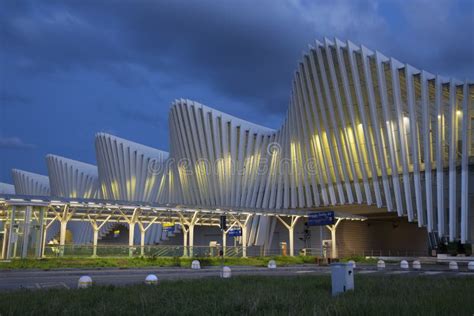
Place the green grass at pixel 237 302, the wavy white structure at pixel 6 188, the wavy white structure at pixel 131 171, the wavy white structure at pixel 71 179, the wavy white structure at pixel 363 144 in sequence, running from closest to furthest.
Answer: the green grass at pixel 237 302 < the wavy white structure at pixel 363 144 < the wavy white structure at pixel 131 171 < the wavy white structure at pixel 71 179 < the wavy white structure at pixel 6 188

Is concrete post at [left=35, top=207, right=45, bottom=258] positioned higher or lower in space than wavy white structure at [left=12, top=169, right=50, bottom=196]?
lower

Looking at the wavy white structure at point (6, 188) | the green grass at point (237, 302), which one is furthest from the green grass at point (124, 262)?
the wavy white structure at point (6, 188)

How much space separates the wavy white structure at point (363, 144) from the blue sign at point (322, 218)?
18.4 feet

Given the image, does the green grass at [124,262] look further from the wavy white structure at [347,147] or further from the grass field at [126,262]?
the wavy white structure at [347,147]

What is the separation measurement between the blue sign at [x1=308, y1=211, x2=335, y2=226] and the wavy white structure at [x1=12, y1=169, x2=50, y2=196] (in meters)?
87.7

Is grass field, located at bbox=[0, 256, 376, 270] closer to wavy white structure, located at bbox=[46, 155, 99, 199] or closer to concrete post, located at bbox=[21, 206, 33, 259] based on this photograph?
concrete post, located at bbox=[21, 206, 33, 259]

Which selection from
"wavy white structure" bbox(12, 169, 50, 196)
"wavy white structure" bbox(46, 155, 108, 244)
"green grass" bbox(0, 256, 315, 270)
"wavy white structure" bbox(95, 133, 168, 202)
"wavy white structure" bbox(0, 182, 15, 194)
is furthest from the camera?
"wavy white structure" bbox(0, 182, 15, 194)

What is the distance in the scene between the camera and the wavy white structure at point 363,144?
128 ft

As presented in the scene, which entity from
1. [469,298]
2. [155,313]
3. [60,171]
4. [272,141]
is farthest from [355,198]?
[60,171]

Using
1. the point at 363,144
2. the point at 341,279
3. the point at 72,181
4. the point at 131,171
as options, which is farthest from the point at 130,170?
the point at 341,279

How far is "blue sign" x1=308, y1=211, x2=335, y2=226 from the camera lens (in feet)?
128

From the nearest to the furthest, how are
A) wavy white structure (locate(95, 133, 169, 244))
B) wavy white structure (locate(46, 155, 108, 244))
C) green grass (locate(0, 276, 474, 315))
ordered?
green grass (locate(0, 276, 474, 315)) < wavy white structure (locate(95, 133, 169, 244)) < wavy white structure (locate(46, 155, 108, 244))

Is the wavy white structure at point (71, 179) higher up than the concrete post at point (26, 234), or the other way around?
the wavy white structure at point (71, 179)

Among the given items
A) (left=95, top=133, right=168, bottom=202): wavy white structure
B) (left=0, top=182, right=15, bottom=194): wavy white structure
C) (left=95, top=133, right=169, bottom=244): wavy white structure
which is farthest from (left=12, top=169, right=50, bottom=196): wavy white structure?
(left=95, top=133, right=168, bottom=202): wavy white structure
